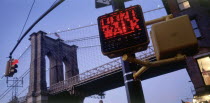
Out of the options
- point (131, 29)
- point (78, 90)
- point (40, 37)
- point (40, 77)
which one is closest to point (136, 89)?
point (131, 29)

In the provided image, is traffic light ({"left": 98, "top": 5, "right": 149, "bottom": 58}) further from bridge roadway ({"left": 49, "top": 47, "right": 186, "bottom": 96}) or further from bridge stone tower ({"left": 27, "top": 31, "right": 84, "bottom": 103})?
bridge stone tower ({"left": 27, "top": 31, "right": 84, "bottom": 103})

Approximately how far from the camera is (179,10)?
57.3 feet

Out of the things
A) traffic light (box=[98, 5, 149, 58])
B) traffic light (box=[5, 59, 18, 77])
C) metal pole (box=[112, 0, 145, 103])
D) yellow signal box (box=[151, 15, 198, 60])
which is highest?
traffic light (box=[5, 59, 18, 77])

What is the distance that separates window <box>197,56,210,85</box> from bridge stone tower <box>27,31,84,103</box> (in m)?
23.8

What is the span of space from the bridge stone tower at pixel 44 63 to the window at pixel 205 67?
23.8 m

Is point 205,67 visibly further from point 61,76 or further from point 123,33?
point 61,76

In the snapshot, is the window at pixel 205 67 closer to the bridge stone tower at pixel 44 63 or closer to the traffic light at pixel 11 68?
the traffic light at pixel 11 68

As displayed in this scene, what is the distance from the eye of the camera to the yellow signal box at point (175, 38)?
174 centimetres

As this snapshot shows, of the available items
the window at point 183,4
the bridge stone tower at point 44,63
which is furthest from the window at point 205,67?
the bridge stone tower at point 44,63

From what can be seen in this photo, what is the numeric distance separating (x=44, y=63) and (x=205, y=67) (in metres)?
27.7

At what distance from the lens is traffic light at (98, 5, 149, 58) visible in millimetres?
2178

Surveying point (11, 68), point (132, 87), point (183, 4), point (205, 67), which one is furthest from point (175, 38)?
point (183, 4)

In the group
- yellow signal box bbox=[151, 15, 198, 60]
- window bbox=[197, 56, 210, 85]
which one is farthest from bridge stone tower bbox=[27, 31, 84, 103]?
yellow signal box bbox=[151, 15, 198, 60]

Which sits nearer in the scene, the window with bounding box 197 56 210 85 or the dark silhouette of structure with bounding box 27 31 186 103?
the window with bounding box 197 56 210 85
